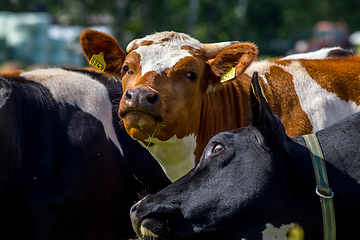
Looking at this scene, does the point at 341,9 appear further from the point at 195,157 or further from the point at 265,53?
the point at 195,157

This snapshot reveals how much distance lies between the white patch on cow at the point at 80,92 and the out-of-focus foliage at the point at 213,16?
24547 mm

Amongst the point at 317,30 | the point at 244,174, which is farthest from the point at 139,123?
the point at 317,30

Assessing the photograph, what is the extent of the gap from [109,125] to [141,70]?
69 cm

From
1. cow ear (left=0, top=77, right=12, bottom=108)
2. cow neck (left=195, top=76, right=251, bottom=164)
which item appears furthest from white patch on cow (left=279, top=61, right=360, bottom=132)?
cow ear (left=0, top=77, right=12, bottom=108)

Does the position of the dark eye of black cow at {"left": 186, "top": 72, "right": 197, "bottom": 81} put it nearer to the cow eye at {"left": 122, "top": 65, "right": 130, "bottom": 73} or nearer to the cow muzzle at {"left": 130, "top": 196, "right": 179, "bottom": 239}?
the cow eye at {"left": 122, "top": 65, "right": 130, "bottom": 73}

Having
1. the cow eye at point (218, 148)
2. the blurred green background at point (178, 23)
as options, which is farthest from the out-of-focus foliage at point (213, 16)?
the cow eye at point (218, 148)

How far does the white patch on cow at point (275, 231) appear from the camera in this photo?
253cm

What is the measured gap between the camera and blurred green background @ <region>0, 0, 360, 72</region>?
28.9 metres

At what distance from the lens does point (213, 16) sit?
3550 centimetres

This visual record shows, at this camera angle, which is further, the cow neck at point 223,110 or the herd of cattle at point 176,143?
the cow neck at point 223,110

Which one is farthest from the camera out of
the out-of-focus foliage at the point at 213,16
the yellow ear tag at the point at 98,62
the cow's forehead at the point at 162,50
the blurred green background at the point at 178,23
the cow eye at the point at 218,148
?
the out-of-focus foliage at the point at 213,16

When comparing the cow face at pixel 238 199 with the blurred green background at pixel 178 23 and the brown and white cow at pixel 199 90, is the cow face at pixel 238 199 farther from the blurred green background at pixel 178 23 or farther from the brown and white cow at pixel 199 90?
the blurred green background at pixel 178 23

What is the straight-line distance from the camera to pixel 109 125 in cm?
409

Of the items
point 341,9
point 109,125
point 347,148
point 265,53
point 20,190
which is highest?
point 347,148
